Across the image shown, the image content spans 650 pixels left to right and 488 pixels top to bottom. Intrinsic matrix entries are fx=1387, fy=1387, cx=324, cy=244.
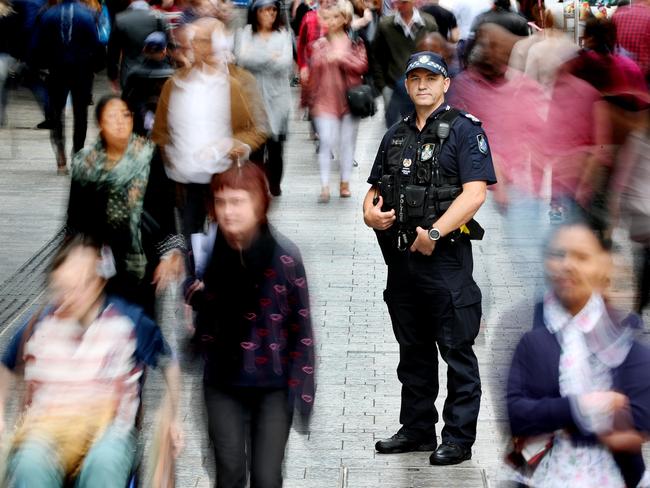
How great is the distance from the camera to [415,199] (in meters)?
6.57

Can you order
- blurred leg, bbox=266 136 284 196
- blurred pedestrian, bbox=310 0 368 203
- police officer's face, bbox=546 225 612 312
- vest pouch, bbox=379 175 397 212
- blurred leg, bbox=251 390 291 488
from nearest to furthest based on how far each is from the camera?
police officer's face, bbox=546 225 612 312
blurred leg, bbox=251 390 291 488
vest pouch, bbox=379 175 397 212
blurred pedestrian, bbox=310 0 368 203
blurred leg, bbox=266 136 284 196

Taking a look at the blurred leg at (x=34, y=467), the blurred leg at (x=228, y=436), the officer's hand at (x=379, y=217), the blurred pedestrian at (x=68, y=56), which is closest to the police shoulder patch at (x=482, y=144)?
the officer's hand at (x=379, y=217)

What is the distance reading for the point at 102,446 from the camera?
478 cm

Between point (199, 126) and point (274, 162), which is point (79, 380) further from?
point (274, 162)

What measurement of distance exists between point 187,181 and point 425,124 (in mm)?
2297

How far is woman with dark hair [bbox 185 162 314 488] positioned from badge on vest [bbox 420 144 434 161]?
1455mm

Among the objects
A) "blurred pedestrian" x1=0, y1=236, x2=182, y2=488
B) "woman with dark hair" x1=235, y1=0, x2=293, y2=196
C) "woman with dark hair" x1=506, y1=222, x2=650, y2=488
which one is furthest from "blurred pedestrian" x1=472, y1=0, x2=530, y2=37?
"woman with dark hair" x1=506, y1=222, x2=650, y2=488

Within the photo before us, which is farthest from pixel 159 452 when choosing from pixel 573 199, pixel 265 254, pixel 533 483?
pixel 573 199

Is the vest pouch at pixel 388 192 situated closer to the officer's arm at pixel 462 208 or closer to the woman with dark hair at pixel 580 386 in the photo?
the officer's arm at pixel 462 208

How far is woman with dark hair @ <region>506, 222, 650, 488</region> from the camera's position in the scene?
161 inches

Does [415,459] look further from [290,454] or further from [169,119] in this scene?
[169,119]

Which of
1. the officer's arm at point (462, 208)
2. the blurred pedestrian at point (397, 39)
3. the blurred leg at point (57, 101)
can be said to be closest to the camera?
the officer's arm at point (462, 208)

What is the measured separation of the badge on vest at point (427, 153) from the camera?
6.55 m

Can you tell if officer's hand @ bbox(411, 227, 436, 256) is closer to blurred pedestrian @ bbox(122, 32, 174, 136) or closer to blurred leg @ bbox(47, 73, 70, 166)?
blurred pedestrian @ bbox(122, 32, 174, 136)
